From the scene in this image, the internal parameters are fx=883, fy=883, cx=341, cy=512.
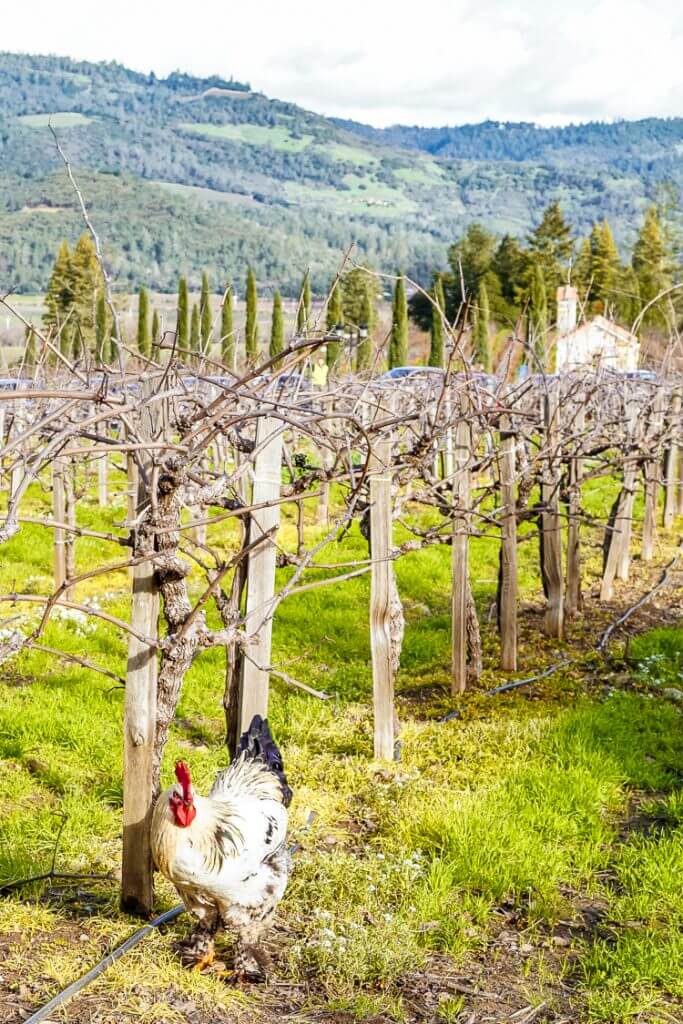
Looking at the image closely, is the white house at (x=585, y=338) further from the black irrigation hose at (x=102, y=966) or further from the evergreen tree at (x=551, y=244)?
the evergreen tree at (x=551, y=244)

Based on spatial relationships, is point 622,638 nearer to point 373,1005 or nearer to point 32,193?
point 373,1005

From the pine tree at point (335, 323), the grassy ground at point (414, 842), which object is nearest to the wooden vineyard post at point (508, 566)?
the grassy ground at point (414, 842)

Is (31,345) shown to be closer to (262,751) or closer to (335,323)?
(335,323)

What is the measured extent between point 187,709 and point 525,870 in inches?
114

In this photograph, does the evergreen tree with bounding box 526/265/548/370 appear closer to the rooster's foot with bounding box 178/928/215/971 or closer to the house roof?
the house roof

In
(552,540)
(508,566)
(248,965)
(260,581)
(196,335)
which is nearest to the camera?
(248,965)

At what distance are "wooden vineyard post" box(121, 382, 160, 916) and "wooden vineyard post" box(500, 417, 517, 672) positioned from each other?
3891mm

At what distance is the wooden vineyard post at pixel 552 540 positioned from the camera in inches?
291

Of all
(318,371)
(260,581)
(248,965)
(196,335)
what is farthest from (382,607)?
(318,371)

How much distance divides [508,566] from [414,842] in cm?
305

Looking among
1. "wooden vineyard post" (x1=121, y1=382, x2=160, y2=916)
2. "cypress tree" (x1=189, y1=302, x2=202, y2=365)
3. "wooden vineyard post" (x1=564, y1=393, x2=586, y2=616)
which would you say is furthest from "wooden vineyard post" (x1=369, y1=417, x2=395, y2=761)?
"wooden vineyard post" (x1=564, y1=393, x2=586, y2=616)

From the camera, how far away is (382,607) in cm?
567

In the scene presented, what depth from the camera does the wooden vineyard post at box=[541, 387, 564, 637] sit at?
7.39 m

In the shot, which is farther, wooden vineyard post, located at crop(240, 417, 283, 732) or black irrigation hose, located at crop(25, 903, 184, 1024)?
wooden vineyard post, located at crop(240, 417, 283, 732)
